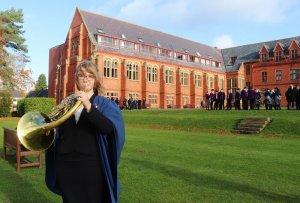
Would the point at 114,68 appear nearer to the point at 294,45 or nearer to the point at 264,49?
the point at 264,49

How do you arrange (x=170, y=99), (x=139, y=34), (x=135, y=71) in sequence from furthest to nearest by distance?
1. (x=170, y=99)
2. (x=139, y=34)
3. (x=135, y=71)

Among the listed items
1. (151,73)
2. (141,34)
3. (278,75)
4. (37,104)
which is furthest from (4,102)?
(278,75)

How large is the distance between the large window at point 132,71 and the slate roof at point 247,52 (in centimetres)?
2252

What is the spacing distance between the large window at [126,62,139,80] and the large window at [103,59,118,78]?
2068 mm

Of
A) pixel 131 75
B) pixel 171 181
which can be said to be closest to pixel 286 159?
A: pixel 171 181

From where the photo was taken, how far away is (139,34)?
48.3 meters

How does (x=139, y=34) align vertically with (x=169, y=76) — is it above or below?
above

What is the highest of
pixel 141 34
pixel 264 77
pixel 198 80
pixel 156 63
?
pixel 141 34

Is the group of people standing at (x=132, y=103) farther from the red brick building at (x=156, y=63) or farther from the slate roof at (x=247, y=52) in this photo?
the slate roof at (x=247, y=52)

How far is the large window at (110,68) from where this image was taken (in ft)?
137

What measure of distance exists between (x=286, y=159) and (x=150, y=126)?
13922 mm

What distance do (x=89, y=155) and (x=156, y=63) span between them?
1802 inches

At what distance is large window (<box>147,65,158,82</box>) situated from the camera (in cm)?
4716

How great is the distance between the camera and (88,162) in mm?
2828
